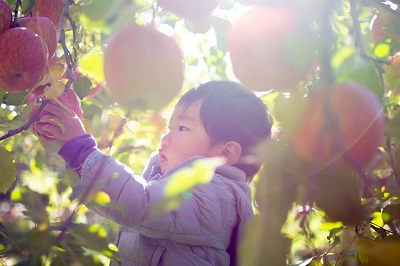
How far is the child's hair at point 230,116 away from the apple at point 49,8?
45cm

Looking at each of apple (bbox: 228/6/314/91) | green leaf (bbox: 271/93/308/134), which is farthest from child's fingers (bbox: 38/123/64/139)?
green leaf (bbox: 271/93/308/134)

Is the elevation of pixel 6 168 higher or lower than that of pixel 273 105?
lower

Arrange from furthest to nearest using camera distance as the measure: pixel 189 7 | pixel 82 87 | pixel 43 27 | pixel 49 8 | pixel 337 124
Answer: pixel 49 8
pixel 43 27
pixel 82 87
pixel 189 7
pixel 337 124

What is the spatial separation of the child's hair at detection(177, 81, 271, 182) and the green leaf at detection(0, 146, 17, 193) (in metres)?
0.59

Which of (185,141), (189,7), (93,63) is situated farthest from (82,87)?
(185,141)

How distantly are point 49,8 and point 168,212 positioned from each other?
2.01ft

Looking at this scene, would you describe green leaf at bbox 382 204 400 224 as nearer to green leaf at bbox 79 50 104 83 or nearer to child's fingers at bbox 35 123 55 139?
green leaf at bbox 79 50 104 83

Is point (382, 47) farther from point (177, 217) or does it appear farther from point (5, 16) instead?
point (5, 16)

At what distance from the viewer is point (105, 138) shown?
5.50ft

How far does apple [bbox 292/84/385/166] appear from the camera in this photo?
0.52 m

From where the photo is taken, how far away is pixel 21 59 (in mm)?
1088

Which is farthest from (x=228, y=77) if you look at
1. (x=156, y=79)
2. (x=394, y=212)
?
(x=156, y=79)

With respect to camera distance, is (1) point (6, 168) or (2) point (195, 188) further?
(2) point (195, 188)

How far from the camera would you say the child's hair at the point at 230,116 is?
151cm
